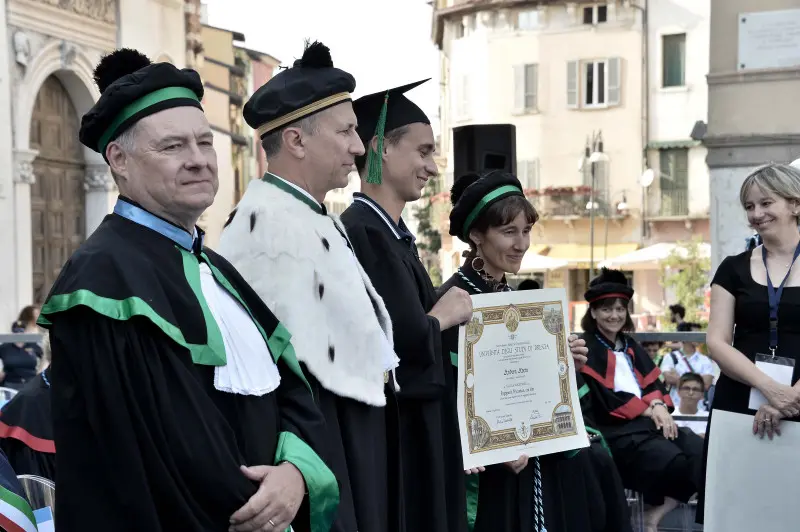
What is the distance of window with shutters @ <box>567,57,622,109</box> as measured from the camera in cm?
4066

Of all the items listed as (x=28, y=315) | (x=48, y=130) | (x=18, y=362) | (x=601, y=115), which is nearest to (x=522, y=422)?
(x=18, y=362)

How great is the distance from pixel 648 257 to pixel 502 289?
106ft

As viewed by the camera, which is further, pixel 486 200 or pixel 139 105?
pixel 486 200

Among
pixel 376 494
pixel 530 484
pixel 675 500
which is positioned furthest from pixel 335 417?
pixel 675 500

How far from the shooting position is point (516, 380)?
4543 mm

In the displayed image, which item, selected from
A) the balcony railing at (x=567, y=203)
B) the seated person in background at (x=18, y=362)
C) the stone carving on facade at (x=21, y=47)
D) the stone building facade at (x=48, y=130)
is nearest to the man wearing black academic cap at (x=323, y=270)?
the seated person in background at (x=18, y=362)

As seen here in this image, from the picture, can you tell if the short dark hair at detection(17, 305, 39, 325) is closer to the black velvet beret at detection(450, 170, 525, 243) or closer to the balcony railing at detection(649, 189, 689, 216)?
the black velvet beret at detection(450, 170, 525, 243)

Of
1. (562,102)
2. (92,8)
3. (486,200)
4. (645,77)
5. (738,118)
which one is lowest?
(486,200)

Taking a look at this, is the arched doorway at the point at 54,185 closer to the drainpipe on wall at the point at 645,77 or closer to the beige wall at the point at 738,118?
the beige wall at the point at 738,118

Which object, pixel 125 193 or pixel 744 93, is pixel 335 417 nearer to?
pixel 125 193

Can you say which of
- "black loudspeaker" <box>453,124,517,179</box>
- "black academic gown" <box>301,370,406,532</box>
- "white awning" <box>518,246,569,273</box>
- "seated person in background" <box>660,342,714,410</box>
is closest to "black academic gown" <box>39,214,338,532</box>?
"black academic gown" <box>301,370,406,532</box>

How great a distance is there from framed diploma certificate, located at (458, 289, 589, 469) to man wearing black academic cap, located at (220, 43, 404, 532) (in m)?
0.75

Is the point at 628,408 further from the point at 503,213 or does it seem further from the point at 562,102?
the point at 562,102

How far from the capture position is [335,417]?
11.1 ft
